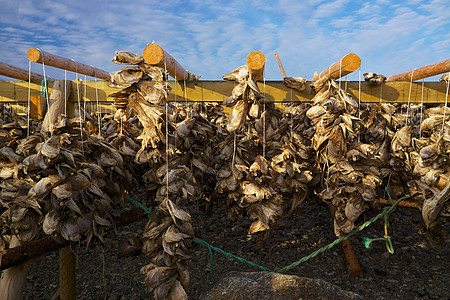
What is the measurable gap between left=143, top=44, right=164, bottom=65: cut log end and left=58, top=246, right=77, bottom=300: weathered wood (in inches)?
95.0

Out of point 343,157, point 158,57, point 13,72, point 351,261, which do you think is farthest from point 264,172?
point 13,72

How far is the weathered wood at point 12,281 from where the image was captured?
3.23 m

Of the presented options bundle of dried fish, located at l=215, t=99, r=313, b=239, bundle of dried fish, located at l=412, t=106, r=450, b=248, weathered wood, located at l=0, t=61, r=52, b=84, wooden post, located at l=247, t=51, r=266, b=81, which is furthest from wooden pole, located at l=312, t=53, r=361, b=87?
weathered wood, located at l=0, t=61, r=52, b=84

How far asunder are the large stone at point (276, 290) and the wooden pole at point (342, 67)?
7.03 ft

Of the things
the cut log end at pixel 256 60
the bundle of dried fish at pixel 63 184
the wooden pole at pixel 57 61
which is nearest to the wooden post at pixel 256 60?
the cut log end at pixel 256 60

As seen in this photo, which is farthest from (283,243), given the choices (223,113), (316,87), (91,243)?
(91,243)

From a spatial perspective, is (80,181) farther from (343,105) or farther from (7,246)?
(343,105)

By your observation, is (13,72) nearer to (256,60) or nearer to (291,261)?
(256,60)

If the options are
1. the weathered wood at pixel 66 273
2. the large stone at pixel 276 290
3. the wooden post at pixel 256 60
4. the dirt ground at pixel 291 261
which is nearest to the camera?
the wooden post at pixel 256 60

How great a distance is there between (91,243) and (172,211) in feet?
2.50

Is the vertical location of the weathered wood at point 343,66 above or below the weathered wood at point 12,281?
above

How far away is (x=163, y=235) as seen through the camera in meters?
2.77

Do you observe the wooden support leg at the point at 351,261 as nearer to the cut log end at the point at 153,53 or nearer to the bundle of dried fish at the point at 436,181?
the bundle of dried fish at the point at 436,181

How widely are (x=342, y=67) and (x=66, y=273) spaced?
3692 millimetres
